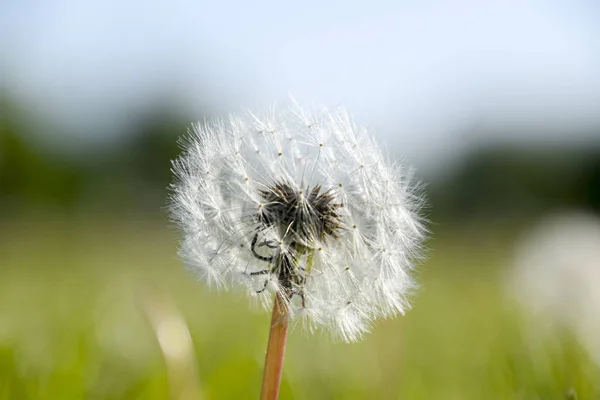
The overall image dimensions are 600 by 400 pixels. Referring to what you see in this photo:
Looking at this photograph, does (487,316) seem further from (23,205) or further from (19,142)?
(19,142)

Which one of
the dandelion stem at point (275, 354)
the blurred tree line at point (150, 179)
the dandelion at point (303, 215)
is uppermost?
the blurred tree line at point (150, 179)

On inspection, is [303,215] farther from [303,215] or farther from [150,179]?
[150,179]

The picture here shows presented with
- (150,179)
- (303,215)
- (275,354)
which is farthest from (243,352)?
(150,179)

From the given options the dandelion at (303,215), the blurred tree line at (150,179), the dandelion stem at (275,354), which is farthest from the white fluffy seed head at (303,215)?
the blurred tree line at (150,179)

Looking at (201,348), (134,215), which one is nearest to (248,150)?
(201,348)

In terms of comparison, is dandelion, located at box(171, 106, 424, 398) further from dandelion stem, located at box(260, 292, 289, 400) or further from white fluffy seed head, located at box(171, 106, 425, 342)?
dandelion stem, located at box(260, 292, 289, 400)

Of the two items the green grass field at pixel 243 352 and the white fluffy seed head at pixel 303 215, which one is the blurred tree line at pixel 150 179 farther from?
the white fluffy seed head at pixel 303 215

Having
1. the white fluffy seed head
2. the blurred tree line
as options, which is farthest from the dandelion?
the blurred tree line
